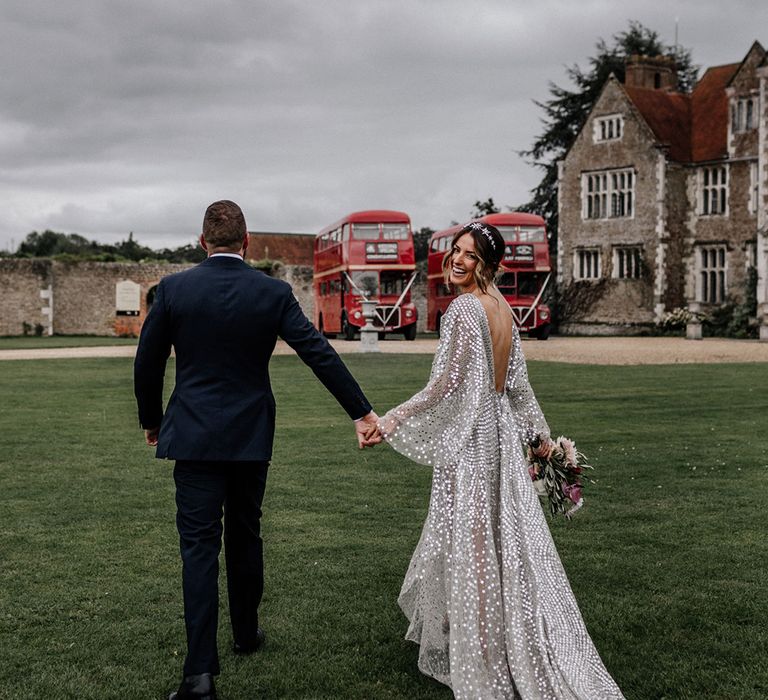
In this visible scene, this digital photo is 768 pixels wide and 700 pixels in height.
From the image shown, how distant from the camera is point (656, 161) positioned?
3769 centimetres

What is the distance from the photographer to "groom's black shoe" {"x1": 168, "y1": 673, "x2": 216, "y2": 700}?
3760 millimetres

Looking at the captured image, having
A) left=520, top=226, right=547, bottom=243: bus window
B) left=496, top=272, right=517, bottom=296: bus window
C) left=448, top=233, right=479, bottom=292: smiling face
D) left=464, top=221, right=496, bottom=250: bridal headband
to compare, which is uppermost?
left=520, top=226, right=547, bottom=243: bus window

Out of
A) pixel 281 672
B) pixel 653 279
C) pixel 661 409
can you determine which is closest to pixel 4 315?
pixel 653 279

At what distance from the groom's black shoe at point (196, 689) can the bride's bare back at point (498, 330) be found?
1.53m

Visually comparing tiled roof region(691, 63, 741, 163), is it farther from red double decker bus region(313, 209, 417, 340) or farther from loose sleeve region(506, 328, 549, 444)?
loose sleeve region(506, 328, 549, 444)

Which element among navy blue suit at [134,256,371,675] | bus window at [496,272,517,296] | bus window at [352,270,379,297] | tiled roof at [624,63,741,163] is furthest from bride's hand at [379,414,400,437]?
tiled roof at [624,63,741,163]

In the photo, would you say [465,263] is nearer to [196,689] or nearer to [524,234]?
[196,689]

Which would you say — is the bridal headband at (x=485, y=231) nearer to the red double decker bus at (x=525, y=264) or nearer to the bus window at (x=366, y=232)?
the bus window at (x=366, y=232)

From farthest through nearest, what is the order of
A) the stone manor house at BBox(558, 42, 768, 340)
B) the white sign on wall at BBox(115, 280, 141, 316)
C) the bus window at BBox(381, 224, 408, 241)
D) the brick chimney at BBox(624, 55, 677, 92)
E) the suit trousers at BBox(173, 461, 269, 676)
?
the white sign on wall at BBox(115, 280, 141, 316) → the brick chimney at BBox(624, 55, 677, 92) → the stone manor house at BBox(558, 42, 768, 340) → the bus window at BBox(381, 224, 408, 241) → the suit trousers at BBox(173, 461, 269, 676)

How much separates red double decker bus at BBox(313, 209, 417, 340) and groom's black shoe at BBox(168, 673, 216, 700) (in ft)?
89.4

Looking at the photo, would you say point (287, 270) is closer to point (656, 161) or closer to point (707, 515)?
point (656, 161)

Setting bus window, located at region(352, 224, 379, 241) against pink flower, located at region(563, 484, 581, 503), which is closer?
pink flower, located at region(563, 484, 581, 503)

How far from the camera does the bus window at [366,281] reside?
31.1 metres

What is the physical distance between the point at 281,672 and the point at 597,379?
45.4 ft
